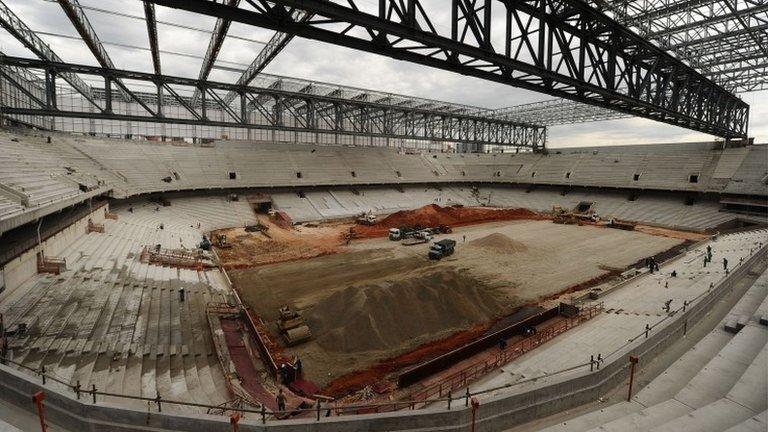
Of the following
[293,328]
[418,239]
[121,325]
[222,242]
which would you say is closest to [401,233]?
[418,239]

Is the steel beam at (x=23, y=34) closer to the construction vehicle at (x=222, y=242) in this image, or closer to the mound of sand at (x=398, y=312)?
the construction vehicle at (x=222, y=242)

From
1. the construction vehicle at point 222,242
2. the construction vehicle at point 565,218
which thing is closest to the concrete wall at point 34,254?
the construction vehicle at point 222,242

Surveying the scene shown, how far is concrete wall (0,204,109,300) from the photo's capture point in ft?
36.9

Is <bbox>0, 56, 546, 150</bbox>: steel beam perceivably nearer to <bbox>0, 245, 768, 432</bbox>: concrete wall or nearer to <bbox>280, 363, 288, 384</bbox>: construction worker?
<bbox>280, 363, 288, 384</bbox>: construction worker

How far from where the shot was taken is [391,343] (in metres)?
12.5

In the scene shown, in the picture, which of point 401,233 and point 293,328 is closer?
point 293,328

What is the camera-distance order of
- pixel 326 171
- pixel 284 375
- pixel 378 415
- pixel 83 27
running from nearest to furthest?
pixel 378 415 → pixel 284 375 → pixel 83 27 → pixel 326 171

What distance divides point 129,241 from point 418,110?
1246 inches

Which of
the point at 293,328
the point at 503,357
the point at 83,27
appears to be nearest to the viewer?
the point at 503,357

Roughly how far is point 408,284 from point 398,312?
175 cm

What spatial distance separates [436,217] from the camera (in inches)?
1470

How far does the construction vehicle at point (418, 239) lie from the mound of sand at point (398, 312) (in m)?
11.2

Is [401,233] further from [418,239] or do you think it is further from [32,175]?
[32,175]

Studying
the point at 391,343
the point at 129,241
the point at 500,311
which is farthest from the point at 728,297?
the point at 129,241
